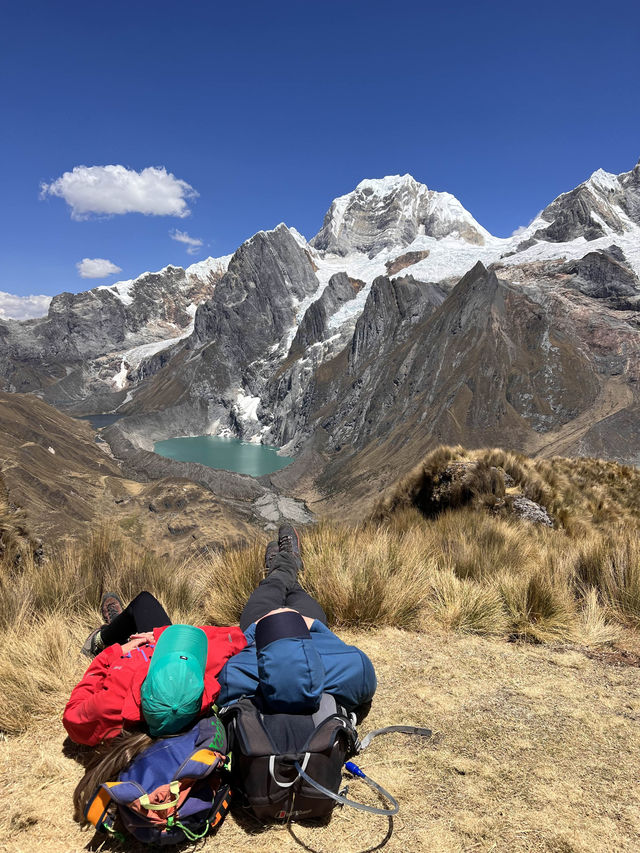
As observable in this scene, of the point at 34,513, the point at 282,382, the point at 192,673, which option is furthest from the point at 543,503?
the point at 282,382

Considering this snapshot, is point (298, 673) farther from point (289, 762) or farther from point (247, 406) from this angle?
point (247, 406)

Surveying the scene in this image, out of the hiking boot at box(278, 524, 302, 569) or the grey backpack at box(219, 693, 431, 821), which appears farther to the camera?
the hiking boot at box(278, 524, 302, 569)

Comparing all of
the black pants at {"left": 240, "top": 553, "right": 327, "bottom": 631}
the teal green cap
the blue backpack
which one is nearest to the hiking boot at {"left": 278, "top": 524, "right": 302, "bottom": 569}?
the black pants at {"left": 240, "top": 553, "right": 327, "bottom": 631}

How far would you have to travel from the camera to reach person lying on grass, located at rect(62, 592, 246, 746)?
239cm

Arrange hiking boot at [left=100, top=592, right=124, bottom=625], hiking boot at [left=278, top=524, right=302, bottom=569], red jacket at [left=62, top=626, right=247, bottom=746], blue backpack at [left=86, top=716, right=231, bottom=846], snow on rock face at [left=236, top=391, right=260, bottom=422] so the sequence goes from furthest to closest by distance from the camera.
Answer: snow on rock face at [left=236, top=391, right=260, bottom=422] → hiking boot at [left=278, top=524, right=302, bottom=569] → hiking boot at [left=100, top=592, right=124, bottom=625] → red jacket at [left=62, top=626, right=247, bottom=746] → blue backpack at [left=86, top=716, right=231, bottom=846]

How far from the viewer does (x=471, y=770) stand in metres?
2.45

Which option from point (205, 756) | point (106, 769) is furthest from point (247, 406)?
point (205, 756)

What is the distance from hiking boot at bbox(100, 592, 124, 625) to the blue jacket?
5.29 ft

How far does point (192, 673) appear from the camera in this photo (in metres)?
2.46

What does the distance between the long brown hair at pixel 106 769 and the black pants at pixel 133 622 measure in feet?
3.37

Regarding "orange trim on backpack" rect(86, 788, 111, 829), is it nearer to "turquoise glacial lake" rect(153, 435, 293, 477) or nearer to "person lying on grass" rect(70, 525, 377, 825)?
"person lying on grass" rect(70, 525, 377, 825)

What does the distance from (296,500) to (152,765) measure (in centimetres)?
5925

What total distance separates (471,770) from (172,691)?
173 cm

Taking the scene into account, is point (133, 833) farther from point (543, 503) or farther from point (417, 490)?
point (417, 490)
